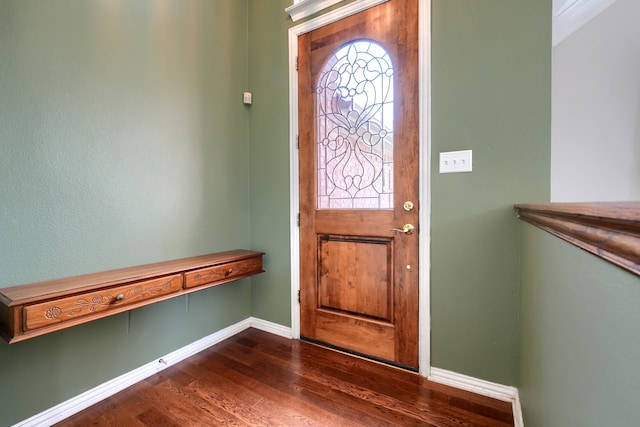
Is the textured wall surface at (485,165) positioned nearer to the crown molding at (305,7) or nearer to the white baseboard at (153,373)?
the white baseboard at (153,373)

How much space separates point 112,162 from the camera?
171 cm

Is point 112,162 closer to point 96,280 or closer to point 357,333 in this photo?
point 96,280

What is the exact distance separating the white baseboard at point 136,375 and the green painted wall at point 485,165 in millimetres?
1414

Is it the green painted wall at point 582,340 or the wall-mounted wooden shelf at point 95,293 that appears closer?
the green painted wall at point 582,340

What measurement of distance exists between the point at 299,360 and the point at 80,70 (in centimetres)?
227

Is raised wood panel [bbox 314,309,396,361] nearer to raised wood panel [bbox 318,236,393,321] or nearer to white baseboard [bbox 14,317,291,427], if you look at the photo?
raised wood panel [bbox 318,236,393,321]

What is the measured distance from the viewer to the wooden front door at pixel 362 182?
1.86 meters

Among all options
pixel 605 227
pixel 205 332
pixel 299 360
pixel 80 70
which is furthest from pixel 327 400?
pixel 80 70

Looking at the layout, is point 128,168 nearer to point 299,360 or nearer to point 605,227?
point 299,360

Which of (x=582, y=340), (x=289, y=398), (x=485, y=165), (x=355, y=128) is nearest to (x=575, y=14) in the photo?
(x=485, y=165)

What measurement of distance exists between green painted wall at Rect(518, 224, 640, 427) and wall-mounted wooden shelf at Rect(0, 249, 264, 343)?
5.97 feet

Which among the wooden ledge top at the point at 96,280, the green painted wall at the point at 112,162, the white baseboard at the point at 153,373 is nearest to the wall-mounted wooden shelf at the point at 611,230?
the white baseboard at the point at 153,373

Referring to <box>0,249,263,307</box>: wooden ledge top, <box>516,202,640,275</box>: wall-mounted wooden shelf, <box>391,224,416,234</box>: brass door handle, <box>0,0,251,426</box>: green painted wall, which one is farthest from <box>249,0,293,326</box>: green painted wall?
<box>516,202,640,275</box>: wall-mounted wooden shelf

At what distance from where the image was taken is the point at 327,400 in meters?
1.63
